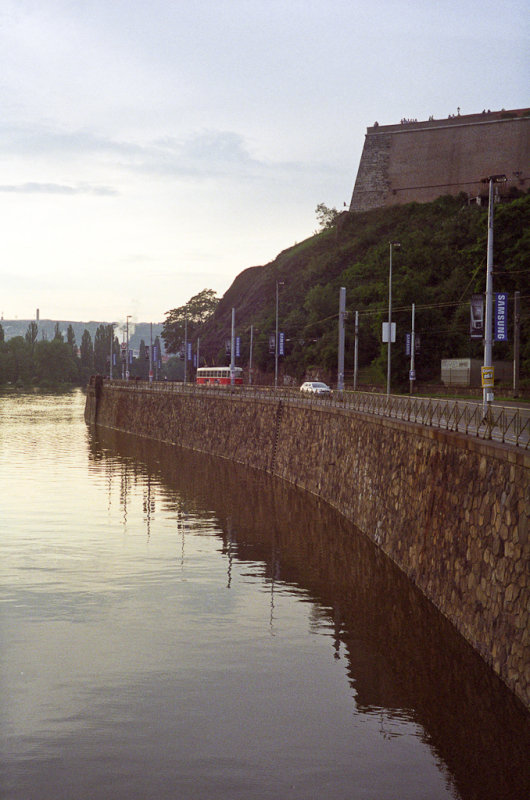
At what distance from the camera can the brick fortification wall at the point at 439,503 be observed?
1739 centimetres

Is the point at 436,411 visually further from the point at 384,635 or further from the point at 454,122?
the point at 454,122

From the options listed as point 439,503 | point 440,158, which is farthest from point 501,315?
point 440,158

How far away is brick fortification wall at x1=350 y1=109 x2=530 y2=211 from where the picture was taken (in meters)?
135

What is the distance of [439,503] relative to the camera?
77.7 feet

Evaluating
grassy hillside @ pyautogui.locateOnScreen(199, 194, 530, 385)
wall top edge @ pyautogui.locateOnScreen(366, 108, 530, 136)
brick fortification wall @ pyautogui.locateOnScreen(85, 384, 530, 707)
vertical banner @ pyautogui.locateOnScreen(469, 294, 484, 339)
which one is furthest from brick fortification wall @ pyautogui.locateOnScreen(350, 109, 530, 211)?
vertical banner @ pyautogui.locateOnScreen(469, 294, 484, 339)

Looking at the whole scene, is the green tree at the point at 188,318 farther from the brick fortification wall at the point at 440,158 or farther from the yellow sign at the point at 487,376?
the yellow sign at the point at 487,376

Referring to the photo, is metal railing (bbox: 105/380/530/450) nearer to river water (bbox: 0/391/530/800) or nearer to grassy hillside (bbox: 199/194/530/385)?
river water (bbox: 0/391/530/800)

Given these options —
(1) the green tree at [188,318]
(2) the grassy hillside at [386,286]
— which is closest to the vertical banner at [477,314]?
(2) the grassy hillside at [386,286]

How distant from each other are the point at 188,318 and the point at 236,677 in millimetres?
178883

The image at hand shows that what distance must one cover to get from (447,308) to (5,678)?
88.2 meters

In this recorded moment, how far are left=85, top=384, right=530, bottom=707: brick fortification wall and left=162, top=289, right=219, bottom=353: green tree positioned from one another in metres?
135

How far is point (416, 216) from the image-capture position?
13888 centimetres

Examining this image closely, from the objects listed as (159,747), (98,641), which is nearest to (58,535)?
(98,641)

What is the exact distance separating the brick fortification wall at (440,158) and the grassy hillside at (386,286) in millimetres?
3388
